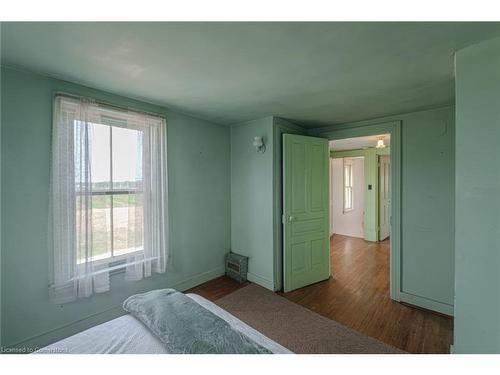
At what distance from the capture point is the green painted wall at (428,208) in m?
2.39

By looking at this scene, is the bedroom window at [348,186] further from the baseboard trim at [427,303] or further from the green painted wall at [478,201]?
the green painted wall at [478,201]

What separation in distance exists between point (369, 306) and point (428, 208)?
1317 millimetres

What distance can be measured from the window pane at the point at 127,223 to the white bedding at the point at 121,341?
110 centimetres

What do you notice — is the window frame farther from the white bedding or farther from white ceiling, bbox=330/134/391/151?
the white bedding

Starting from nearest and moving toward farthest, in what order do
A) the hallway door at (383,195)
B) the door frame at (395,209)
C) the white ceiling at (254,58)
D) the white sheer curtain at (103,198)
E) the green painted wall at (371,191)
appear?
the white ceiling at (254,58)
the white sheer curtain at (103,198)
the door frame at (395,209)
the green painted wall at (371,191)
the hallway door at (383,195)

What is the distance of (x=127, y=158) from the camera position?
7.59 ft

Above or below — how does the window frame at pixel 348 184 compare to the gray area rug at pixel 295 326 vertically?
above

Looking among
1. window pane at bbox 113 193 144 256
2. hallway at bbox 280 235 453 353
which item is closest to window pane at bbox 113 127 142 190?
window pane at bbox 113 193 144 256

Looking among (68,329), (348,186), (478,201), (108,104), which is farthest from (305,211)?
(348,186)

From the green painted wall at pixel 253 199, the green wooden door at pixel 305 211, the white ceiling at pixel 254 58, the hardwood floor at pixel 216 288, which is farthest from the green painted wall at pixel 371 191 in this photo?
the hardwood floor at pixel 216 288

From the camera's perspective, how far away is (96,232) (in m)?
2.10

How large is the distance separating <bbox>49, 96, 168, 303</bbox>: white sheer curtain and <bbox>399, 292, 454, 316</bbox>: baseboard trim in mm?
2895

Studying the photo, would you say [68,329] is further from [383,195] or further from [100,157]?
[383,195]
